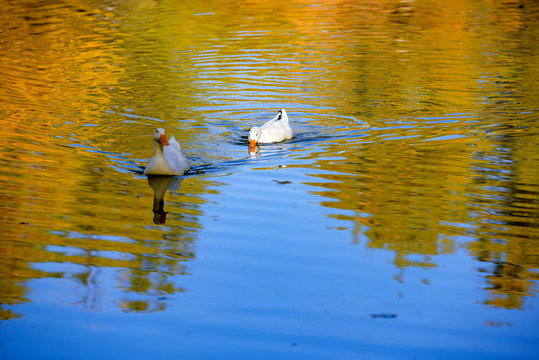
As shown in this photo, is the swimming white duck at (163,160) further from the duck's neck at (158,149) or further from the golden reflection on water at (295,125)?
the golden reflection on water at (295,125)

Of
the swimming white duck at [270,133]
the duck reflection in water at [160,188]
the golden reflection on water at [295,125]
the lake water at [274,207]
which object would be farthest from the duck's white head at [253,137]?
the duck reflection in water at [160,188]

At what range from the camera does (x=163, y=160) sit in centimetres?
1216

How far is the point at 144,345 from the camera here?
684cm

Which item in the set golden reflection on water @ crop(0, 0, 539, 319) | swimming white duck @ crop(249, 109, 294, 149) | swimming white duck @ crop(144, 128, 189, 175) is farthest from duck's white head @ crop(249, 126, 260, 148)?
swimming white duck @ crop(144, 128, 189, 175)

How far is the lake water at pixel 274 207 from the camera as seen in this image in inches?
283

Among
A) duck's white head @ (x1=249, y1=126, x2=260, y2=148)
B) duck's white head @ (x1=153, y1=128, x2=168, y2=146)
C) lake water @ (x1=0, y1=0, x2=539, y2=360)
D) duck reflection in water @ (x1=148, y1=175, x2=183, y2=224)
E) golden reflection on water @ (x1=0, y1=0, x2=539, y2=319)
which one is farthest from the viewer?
duck's white head @ (x1=249, y1=126, x2=260, y2=148)

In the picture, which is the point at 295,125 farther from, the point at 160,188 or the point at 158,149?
the point at 160,188

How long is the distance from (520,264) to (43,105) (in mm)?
12023

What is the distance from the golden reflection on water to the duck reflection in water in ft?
0.30

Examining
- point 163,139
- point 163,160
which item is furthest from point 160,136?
point 163,160

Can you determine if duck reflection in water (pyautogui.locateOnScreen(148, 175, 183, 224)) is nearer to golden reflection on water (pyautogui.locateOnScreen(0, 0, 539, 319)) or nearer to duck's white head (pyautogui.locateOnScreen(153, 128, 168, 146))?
golden reflection on water (pyautogui.locateOnScreen(0, 0, 539, 319))

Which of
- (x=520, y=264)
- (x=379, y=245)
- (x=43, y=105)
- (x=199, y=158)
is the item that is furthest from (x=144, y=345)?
(x=43, y=105)

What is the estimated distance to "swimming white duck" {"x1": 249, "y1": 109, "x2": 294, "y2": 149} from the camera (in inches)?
558

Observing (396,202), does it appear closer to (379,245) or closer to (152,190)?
(379,245)
